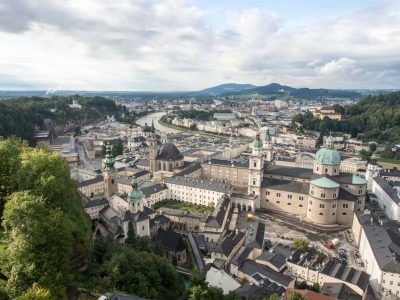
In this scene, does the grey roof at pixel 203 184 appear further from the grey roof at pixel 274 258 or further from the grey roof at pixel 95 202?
the grey roof at pixel 274 258

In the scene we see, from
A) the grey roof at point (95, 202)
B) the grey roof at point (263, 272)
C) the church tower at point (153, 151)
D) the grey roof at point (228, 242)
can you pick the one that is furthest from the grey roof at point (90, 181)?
the grey roof at point (263, 272)

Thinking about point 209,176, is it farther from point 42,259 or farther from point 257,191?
point 42,259

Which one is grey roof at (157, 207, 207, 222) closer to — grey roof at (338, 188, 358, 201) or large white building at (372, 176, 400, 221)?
grey roof at (338, 188, 358, 201)

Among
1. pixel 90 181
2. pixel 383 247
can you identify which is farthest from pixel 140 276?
pixel 90 181

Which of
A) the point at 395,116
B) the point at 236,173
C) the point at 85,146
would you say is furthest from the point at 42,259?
the point at 395,116

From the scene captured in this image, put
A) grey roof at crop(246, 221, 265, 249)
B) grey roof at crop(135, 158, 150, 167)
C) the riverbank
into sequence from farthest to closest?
the riverbank < grey roof at crop(135, 158, 150, 167) < grey roof at crop(246, 221, 265, 249)

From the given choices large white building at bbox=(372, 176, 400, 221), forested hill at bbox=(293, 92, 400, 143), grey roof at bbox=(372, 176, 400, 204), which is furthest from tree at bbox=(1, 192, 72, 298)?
forested hill at bbox=(293, 92, 400, 143)
